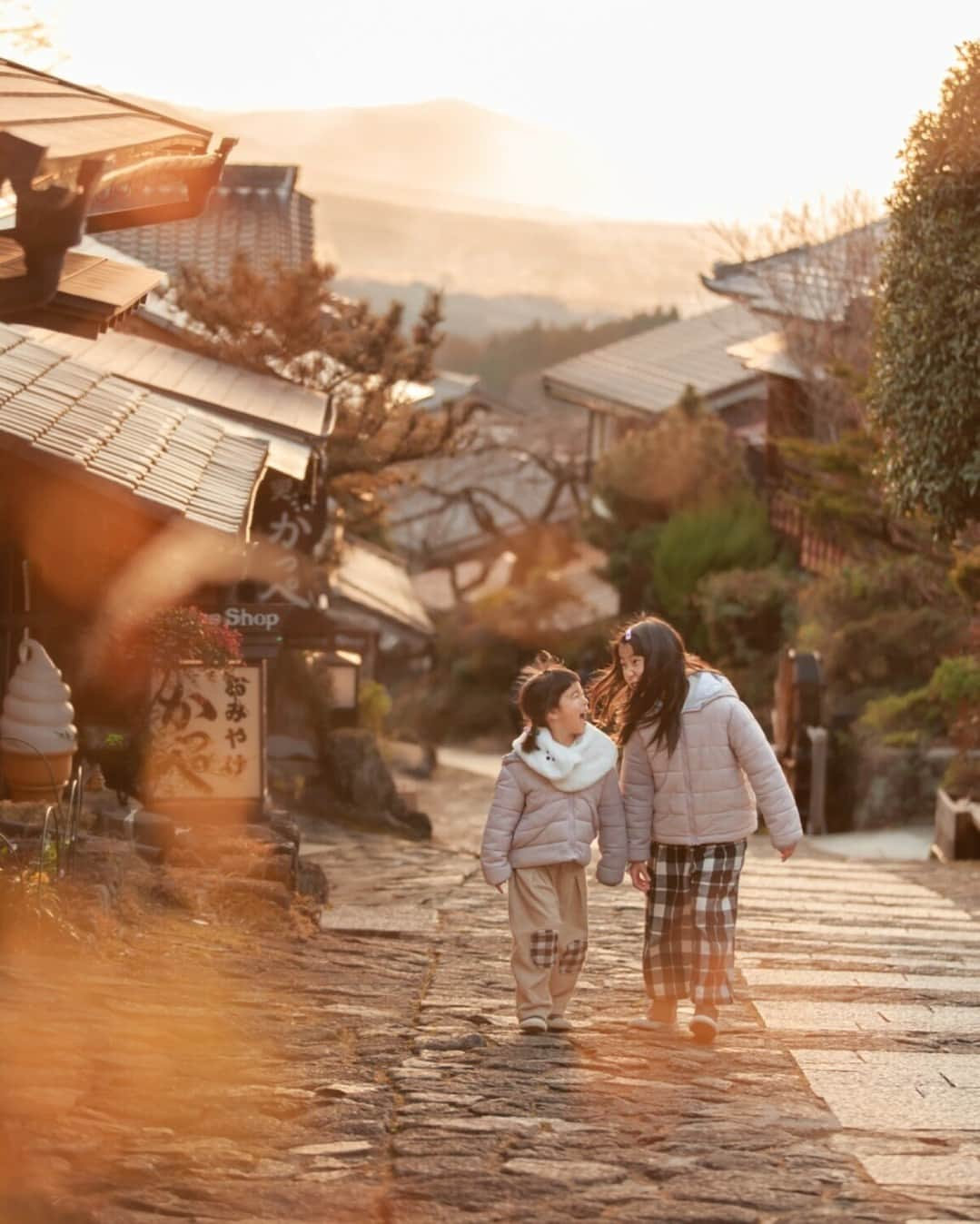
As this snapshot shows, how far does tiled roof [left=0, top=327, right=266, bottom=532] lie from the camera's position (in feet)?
31.6

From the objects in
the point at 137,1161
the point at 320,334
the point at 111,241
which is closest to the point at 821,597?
the point at 320,334

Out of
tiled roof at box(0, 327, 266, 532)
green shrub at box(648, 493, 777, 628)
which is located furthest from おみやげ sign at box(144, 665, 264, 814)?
green shrub at box(648, 493, 777, 628)

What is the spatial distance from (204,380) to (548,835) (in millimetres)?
10891

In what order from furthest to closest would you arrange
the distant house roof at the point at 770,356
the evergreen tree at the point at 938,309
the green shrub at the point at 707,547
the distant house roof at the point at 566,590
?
the distant house roof at the point at 566,590
the green shrub at the point at 707,547
the distant house roof at the point at 770,356
the evergreen tree at the point at 938,309

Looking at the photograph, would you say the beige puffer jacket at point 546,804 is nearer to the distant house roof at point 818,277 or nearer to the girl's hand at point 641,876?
the girl's hand at point 641,876

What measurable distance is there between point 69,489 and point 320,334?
10059 millimetres

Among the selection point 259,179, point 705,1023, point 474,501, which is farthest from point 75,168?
point 474,501

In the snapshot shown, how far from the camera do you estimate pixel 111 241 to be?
2634 cm

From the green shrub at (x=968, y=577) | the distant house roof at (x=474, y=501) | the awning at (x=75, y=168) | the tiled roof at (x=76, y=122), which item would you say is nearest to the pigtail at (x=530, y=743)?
the awning at (x=75, y=168)

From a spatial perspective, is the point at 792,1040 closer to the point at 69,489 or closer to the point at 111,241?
the point at 69,489

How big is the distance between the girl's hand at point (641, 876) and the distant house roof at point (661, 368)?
2832cm

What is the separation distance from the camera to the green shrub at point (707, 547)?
97.2 ft

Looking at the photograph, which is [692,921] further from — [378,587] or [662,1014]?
[378,587]

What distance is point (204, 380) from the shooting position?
681 inches
